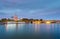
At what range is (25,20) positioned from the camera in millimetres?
127062

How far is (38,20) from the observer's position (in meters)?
131

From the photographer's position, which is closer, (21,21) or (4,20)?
(4,20)

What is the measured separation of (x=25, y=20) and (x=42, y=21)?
21.6 m

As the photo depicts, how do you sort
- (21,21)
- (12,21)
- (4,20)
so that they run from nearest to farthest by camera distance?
1. (4,20)
2. (12,21)
3. (21,21)

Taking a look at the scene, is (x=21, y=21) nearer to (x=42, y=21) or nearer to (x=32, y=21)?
(x=32, y=21)

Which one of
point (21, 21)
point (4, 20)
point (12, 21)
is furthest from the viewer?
point (21, 21)

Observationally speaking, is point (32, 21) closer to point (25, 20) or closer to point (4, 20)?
point (25, 20)

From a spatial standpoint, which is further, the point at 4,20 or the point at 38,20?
the point at 38,20

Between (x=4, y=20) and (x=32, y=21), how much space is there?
33.9m

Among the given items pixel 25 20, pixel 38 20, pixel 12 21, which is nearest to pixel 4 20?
pixel 12 21

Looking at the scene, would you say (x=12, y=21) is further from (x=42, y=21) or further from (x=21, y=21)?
(x=42, y=21)

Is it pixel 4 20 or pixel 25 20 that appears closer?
pixel 4 20

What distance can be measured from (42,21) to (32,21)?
43.8 ft

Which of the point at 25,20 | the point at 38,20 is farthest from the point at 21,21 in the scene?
the point at 38,20
